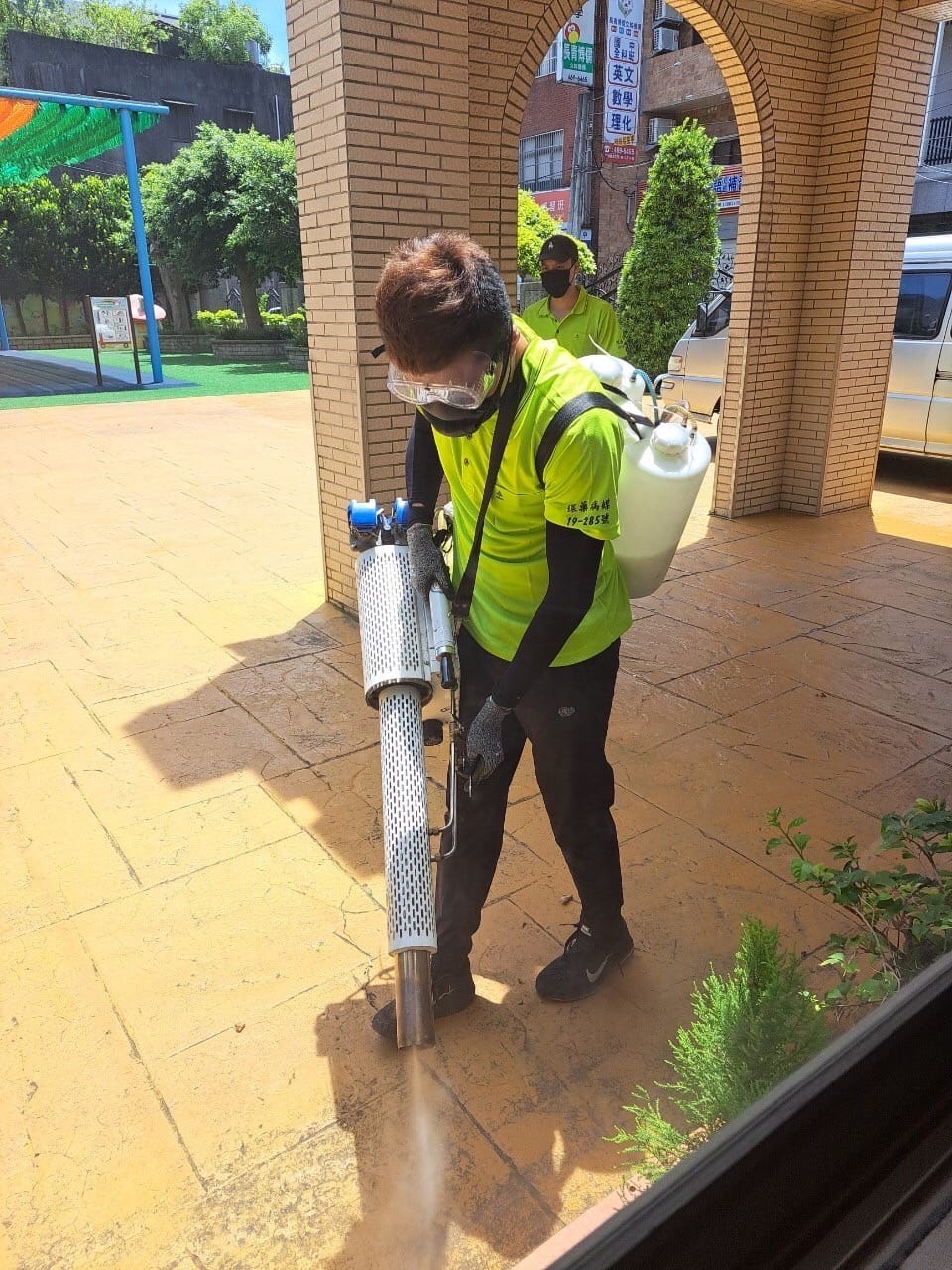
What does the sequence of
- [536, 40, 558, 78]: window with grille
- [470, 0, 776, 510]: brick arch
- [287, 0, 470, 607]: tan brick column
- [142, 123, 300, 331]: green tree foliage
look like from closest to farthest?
1. [287, 0, 470, 607]: tan brick column
2. [470, 0, 776, 510]: brick arch
3. [142, 123, 300, 331]: green tree foliage
4. [536, 40, 558, 78]: window with grille

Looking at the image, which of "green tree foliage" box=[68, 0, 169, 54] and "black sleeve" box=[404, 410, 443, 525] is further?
"green tree foliage" box=[68, 0, 169, 54]

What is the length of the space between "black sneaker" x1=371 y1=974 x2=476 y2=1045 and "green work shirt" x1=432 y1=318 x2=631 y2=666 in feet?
3.02

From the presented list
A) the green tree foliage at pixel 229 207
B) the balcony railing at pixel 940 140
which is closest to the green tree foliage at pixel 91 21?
the green tree foliage at pixel 229 207

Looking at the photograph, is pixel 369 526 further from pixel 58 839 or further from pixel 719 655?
pixel 719 655

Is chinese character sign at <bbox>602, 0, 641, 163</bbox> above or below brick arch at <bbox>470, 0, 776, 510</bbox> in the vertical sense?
above

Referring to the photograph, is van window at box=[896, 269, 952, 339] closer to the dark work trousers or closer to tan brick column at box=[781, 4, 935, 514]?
tan brick column at box=[781, 4, 935, 514]

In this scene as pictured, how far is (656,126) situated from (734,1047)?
3114 cm

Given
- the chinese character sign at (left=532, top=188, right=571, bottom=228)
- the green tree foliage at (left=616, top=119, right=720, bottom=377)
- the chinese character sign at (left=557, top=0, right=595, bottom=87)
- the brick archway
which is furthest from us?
the chinese character sign at (left=532, top=188, right=571, bottom=228)

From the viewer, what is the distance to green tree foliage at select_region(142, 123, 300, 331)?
21.7m

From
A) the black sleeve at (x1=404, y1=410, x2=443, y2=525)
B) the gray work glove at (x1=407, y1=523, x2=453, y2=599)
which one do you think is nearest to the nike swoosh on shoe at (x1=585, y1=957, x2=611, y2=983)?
the gray work glove at (x1=407, y1=523, x2=453, y2=599)

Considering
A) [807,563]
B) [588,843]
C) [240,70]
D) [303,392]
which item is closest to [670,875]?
[588,843]

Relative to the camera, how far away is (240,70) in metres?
37.4

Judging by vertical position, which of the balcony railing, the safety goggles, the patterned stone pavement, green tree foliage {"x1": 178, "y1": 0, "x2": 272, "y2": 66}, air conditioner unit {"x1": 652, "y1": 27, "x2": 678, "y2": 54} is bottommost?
the patterned stone pavement

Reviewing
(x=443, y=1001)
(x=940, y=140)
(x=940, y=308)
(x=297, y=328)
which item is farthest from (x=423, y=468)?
(x=940, y=140)
